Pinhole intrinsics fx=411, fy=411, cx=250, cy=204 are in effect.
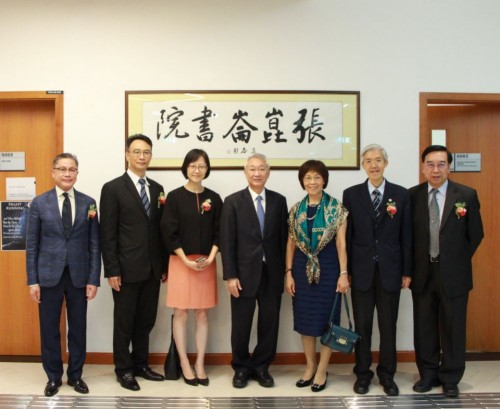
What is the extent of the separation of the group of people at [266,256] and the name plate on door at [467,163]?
0.85m

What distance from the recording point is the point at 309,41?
10.4 ft

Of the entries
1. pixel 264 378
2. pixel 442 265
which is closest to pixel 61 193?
pixel 264 378

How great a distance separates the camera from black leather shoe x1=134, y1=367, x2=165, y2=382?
9.26ft

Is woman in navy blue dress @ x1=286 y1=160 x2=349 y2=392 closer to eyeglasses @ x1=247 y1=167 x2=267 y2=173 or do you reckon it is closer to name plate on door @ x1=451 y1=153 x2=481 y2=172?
eyeglasses @ x1=247 y1=167 x2=267 y2=173

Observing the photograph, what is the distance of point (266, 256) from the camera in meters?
2.64

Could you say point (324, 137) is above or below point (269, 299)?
above

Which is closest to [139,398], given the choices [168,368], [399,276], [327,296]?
[168,368]

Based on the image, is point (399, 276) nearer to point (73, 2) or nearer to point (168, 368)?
point (168, 368)

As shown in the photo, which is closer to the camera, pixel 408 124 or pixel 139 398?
pixel 139 398

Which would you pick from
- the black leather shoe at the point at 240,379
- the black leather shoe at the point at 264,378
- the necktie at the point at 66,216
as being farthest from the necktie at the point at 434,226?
the necktie at the point at 66,216

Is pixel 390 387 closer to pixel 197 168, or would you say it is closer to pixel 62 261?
pixel 197 168

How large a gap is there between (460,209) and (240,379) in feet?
5.85

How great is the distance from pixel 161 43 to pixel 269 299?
6.84 feet

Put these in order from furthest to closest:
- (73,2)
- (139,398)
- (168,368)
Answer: (73,2)
(168,368)
(139,398)
